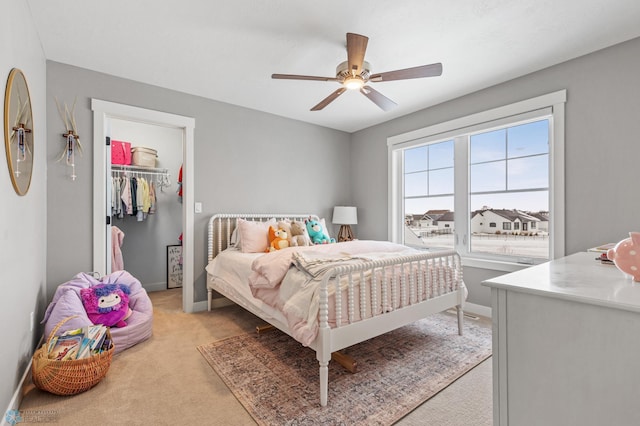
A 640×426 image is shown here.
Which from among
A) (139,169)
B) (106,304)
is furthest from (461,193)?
(139,169)

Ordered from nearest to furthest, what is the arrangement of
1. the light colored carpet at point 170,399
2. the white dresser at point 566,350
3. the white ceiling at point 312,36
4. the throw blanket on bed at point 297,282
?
the white dresser at point 566,350
the light colored carpet at point 170,399
the throw blanket on bed at point 297,282
the white ceiling at point 312,36

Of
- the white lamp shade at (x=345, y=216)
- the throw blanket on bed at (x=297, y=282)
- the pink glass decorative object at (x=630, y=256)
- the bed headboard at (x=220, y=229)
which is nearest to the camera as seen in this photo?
the pink glass decorative object at (x=630, y=256)

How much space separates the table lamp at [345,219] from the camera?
4.54 m

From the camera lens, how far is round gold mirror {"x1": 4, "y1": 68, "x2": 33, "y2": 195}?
161cm

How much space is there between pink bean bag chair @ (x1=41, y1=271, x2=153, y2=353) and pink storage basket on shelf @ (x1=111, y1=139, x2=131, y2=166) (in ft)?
6.09

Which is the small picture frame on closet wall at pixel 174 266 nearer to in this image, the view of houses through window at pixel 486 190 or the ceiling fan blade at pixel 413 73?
the view of houses through window at pixel 486 190

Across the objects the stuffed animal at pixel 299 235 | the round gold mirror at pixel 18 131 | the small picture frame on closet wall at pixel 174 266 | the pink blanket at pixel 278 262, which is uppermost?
the round gold mirror at pixel 18 131

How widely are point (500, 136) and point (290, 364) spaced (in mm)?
3208

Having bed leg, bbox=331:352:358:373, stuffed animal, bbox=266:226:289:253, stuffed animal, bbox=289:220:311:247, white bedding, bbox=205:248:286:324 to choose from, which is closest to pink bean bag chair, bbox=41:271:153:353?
white bedding, bbox=205:248:286:324

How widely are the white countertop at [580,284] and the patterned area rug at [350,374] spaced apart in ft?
3.84

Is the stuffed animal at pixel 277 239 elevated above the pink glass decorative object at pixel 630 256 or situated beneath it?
situated beneath

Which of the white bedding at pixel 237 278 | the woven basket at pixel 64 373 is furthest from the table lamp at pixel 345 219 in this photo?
the woven basket at pixel 64 373

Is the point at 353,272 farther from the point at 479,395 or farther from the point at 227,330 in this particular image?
the point at 227,330

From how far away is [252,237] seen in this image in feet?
10.9
